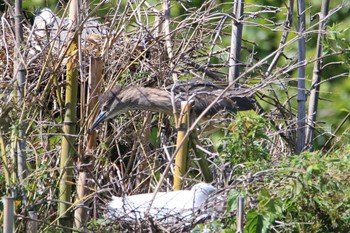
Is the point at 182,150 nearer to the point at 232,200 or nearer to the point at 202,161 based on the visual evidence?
the point at 202,161

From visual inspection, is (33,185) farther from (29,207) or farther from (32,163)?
(32,163)

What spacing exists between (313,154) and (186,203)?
0.65 meters

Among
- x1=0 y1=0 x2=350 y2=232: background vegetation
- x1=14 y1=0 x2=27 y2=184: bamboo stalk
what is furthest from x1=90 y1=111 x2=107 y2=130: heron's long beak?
x1=14 y1=0 x2=27 y2=184: bamboo stalk

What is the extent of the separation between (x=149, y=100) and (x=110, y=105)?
0.88 feet

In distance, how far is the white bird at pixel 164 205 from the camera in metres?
3.84

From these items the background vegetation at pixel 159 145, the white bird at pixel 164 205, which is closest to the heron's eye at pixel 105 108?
the background vegetation at pixel 159 145

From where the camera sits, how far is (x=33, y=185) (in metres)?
3.68

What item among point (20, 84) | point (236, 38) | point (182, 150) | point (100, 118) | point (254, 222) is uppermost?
point (236, 38)

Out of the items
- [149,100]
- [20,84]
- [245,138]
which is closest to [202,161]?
[245,138]

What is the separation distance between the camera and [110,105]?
522 cm

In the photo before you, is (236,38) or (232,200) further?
(236,38)

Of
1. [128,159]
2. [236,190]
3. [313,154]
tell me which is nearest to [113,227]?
[236,190]

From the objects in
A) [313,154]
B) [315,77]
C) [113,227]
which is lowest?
[113,227]

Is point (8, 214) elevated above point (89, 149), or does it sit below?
below
